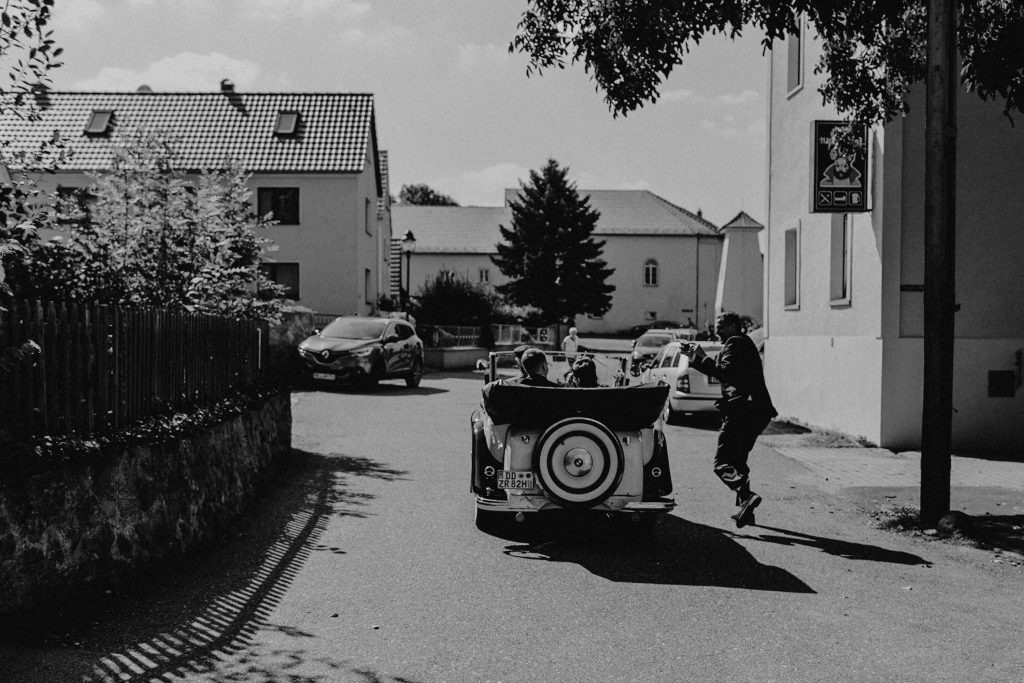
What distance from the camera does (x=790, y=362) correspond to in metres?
18.4

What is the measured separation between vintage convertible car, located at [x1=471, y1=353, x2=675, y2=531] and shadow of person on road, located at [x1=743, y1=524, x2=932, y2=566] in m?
1.22

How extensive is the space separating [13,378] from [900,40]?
9.67 metres

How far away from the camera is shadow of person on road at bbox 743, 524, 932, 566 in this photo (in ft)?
25.2

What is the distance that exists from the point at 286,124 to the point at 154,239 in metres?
28.6

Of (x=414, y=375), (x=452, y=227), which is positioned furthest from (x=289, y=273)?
(x=452, y=227)

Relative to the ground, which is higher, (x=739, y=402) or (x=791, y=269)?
(x=791, y=269)

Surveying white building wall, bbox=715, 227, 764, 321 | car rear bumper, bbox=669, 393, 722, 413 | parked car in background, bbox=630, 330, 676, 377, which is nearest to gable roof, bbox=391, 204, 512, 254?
white building wall, bbox=715, 227, 764, 321

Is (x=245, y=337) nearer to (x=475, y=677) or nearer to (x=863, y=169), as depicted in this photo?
(x=475, y=677)

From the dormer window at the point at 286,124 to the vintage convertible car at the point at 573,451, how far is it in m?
33.3

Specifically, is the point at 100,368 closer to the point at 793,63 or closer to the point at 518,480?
the point at 518,480

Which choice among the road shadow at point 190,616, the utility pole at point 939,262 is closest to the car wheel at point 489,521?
the road shadow at point 190,616

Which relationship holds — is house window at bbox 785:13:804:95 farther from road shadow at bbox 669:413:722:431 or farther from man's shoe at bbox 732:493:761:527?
man's shoe at bbox 732:493:761:527

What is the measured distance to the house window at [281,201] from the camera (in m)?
38.4

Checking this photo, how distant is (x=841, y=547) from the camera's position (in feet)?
26.6
